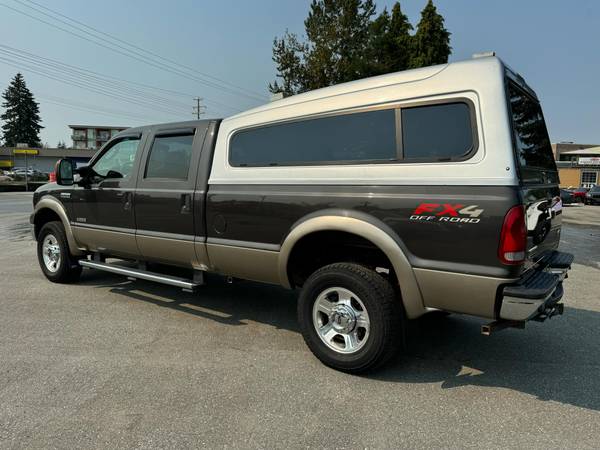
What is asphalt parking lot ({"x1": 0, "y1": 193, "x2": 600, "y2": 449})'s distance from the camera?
2805mm

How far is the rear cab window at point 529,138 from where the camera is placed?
322 centimetres

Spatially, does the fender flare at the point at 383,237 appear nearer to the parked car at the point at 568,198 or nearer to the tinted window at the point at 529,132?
the tinted window at the point at 529,132

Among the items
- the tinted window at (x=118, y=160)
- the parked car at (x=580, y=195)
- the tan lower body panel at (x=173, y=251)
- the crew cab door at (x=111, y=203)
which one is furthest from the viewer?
the parked car at (x=580, y=195)

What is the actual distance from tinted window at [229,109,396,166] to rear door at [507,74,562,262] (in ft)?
2.92

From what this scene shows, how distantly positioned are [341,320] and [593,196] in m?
37.1

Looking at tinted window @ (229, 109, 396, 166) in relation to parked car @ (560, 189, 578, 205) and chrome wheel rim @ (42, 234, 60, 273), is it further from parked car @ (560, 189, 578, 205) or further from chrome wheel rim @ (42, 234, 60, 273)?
parked car @ (560, 189, 578, 205)

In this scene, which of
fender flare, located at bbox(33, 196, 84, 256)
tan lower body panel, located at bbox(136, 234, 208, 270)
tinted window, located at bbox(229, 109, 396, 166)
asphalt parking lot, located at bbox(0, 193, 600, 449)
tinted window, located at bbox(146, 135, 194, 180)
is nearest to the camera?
asphalt parking lot, located at bbox(0, 193, 600, 449)

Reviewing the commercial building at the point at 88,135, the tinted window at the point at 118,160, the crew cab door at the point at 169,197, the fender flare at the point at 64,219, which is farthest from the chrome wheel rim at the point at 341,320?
the commercial building at the point at 88,135

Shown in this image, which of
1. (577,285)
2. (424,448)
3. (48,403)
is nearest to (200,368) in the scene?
(48,403)

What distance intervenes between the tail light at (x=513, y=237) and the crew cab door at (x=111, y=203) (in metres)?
3.92

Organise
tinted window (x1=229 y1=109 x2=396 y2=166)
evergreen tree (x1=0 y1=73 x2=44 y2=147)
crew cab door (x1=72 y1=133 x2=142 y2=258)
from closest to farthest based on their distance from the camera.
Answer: tinted window (x1=229 y1=109 x2=396 y2=166) → crew cab door (x1=72 y1=133 x2=142 y2=258) → evergreen tree (x1=0 y1=73 x2=44 y2=147)

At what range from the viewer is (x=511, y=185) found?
9.52 feet

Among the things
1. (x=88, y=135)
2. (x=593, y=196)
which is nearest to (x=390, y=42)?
(x=593, y=196)

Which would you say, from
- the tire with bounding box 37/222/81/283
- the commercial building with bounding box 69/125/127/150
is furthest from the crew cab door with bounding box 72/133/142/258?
the commercial building with bounding box 69/125/127/150
